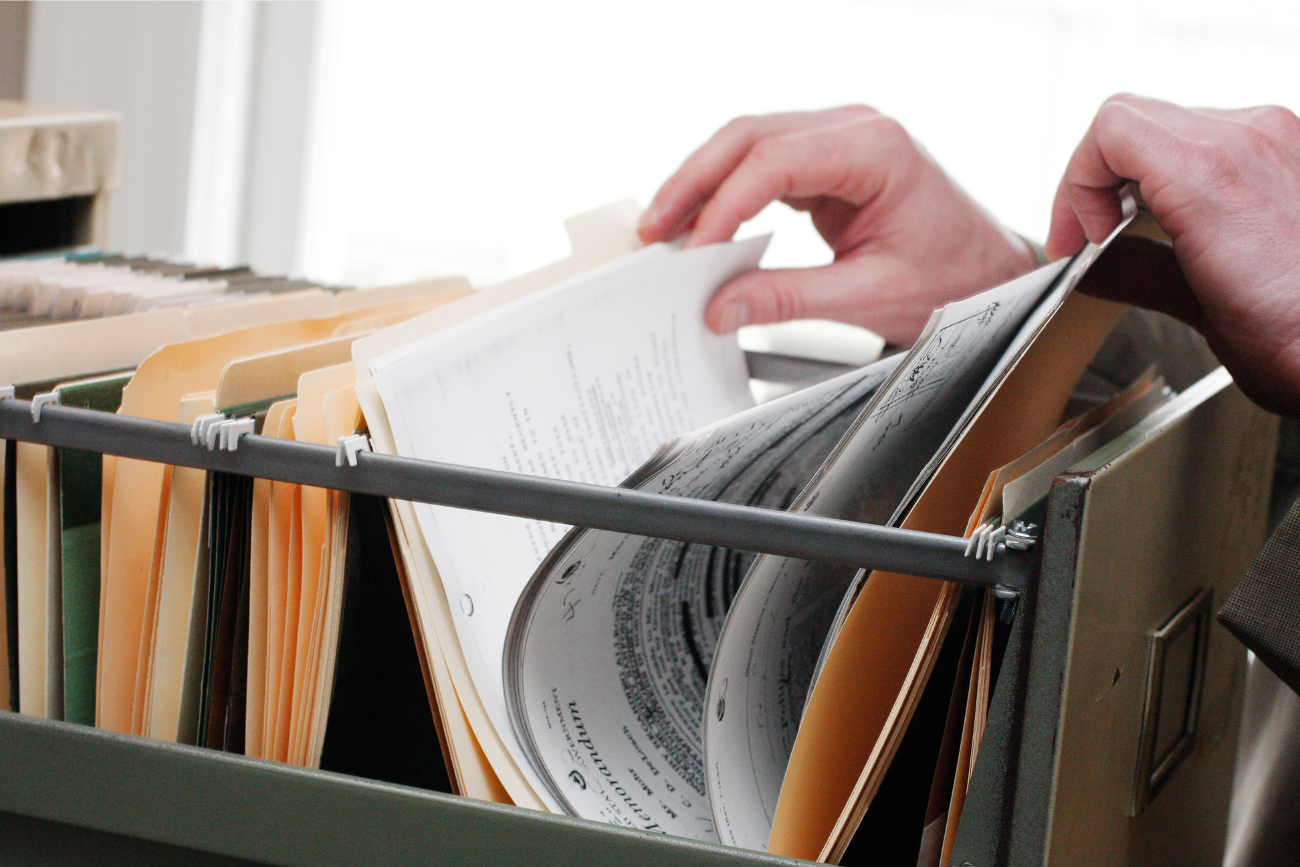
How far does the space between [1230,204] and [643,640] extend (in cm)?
31

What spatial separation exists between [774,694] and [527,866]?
0.42 ft

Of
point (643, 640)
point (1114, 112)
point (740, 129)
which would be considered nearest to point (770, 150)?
point (740, 129)

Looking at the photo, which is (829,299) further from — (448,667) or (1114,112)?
(448,667)

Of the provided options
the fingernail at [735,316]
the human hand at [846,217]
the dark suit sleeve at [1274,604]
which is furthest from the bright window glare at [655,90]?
the dark suit sleeve at [1274,604]

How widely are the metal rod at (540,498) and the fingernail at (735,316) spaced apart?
0.92 feet

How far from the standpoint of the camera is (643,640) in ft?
1.40

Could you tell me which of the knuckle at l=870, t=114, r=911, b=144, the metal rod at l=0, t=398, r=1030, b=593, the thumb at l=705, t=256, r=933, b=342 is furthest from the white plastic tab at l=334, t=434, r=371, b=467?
the knuckle at l=870, t=114, r=911, b=144

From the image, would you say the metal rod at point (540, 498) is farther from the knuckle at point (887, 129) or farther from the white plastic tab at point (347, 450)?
the knuckle at point (887, 129)

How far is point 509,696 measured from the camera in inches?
14.3

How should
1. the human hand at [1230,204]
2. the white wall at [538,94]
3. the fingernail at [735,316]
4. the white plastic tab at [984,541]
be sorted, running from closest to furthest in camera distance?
1. the white plastic tab at [984,541]
2. the human hand at [1230,204]
3. the fingernail at [735,316]
4. the white wall at [538,94]

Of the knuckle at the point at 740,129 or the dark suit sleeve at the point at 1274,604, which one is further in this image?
the knuckle at the point at 740,129

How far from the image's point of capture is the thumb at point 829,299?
0.60m

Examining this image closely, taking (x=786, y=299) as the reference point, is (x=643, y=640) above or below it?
below

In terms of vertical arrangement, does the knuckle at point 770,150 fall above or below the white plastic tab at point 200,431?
above
